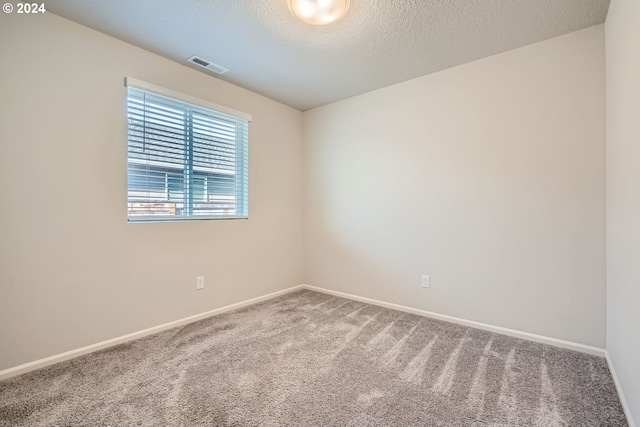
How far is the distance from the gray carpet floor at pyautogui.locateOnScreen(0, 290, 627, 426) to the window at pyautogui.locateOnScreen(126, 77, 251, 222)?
113 centimetres

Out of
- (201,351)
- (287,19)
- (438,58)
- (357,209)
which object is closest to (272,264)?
(357,209)

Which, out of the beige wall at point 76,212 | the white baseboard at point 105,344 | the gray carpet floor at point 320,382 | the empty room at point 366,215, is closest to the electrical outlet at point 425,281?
the empty room at point 366,215

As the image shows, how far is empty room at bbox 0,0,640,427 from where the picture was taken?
1603 mm

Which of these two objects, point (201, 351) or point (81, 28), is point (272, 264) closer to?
point (201, 351)

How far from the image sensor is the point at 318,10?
6.00 ft

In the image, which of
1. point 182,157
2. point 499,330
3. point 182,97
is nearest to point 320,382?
point 499,330

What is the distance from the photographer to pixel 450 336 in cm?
238

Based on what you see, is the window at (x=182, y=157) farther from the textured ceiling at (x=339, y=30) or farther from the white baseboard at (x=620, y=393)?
the white baseboard at (x=620, y=393)

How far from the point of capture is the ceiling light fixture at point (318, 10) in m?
1.79

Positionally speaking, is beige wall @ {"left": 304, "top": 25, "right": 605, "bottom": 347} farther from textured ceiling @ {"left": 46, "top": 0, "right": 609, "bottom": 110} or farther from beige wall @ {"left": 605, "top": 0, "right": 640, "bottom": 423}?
textured ceiling @ {"left": 46, "top": 0, "right": 609, "bottom": 110}

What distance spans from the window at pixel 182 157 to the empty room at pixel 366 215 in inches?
0.7

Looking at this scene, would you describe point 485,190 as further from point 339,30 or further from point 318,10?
point 318,10

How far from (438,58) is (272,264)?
2.74 m

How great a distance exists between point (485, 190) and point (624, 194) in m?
0.98
